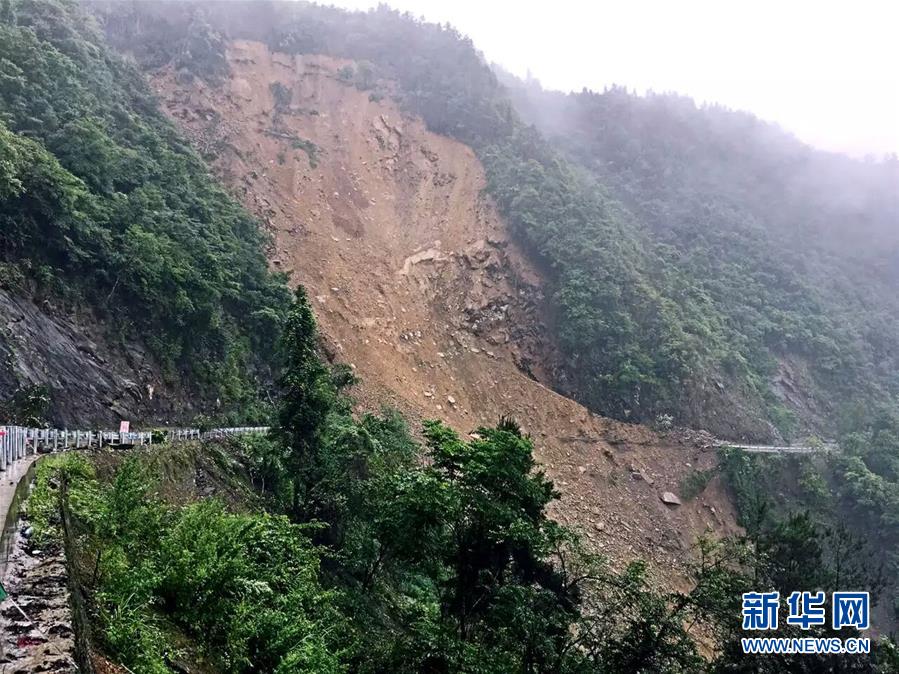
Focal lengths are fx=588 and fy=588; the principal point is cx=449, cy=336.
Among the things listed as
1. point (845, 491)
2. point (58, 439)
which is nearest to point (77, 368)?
point (58, 439)

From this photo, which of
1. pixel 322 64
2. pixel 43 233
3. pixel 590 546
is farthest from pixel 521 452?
pixel 322 64

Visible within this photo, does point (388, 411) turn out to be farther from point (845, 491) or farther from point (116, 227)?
point (845, 491)

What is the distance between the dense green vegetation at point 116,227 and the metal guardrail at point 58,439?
17.3 ft

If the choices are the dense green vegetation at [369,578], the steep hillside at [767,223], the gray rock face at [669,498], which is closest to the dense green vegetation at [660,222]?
the steep hillside at [767,223]

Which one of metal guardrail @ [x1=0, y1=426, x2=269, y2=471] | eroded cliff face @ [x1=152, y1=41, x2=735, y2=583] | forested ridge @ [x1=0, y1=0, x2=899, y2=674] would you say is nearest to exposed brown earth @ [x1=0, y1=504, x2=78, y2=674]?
forested ridge @ [x1=0, y1=0, x2=899, y2=674]

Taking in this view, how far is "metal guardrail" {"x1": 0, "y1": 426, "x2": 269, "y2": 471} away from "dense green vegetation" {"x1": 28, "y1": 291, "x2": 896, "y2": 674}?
5.41 feet

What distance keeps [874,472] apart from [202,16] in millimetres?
62472

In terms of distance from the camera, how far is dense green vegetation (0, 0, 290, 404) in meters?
21.0

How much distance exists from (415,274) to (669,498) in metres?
21.4

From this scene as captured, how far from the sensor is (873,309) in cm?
5875

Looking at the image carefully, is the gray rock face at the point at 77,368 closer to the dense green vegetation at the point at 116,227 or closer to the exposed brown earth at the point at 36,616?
the dense green vegetation at the point at 116,227

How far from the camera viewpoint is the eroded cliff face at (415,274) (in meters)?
31.8

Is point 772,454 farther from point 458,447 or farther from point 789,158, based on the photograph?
point 789,158

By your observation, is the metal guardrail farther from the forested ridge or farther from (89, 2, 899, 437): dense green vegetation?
(89, 2, 899, 437): dense green vegetation
